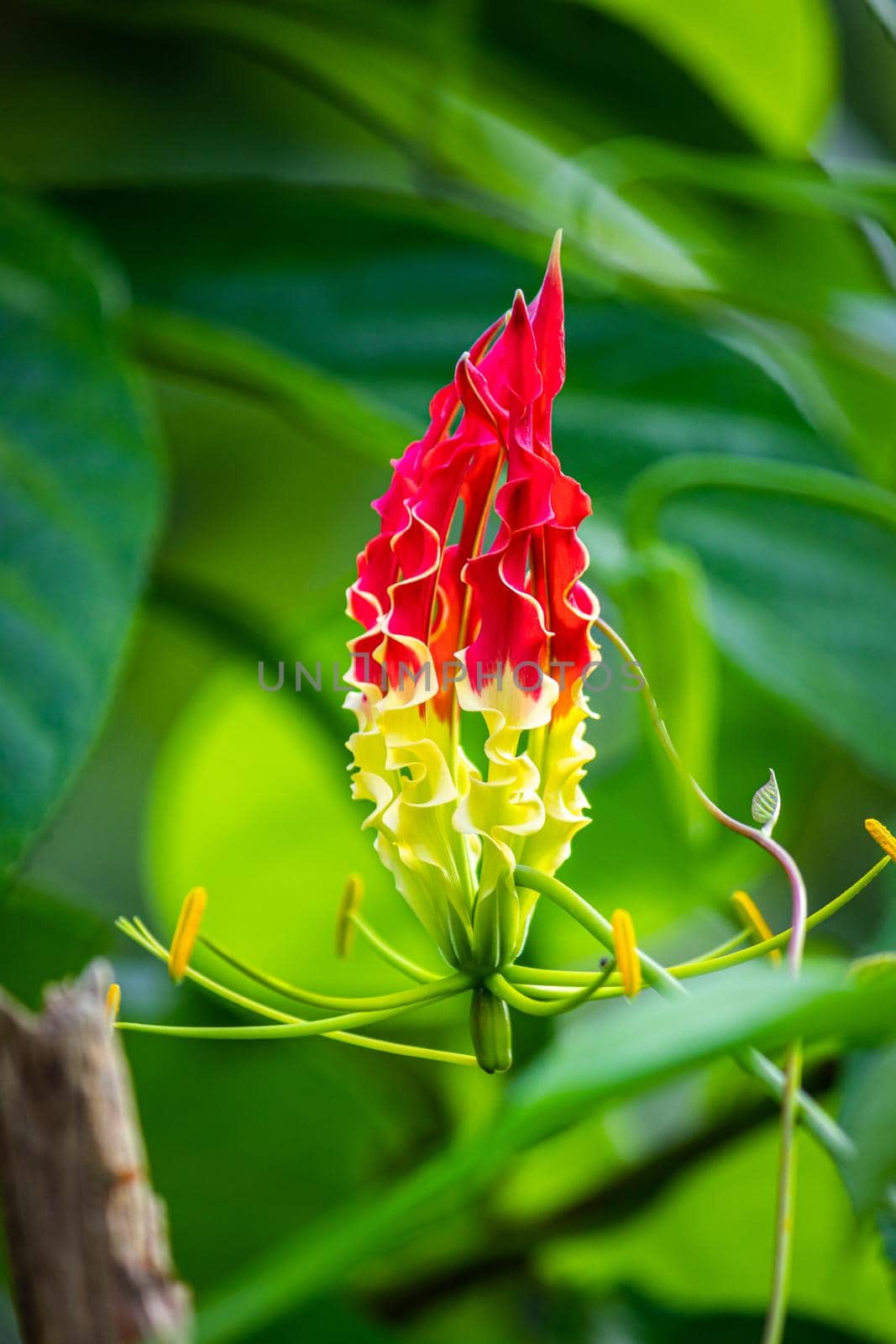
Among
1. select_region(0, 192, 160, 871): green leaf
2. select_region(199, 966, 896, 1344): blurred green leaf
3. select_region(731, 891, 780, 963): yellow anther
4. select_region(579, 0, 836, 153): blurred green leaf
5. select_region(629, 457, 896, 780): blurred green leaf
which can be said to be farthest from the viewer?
select_region(579, 0, 836, 153): blurred green leaf

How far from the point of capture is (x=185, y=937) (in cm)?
23

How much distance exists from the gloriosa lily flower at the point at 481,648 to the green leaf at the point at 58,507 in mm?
132

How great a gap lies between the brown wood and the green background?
0.13 metres

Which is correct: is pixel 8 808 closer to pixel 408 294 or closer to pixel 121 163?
pixel 408 294

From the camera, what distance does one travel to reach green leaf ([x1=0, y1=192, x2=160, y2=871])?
1.16ft

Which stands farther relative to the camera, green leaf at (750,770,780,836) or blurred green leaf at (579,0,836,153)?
blurred green leaf at (579,0,836,153)

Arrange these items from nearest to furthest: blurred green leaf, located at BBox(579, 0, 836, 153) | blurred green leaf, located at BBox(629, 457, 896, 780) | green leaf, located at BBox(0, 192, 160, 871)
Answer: green leaf, located at BBox(0, 192, 160, 871) → blurred green leaf, located at BBox(629, 457, 896, 780) → blurred green leaf, located at BBox(579, 0, 836, 153)

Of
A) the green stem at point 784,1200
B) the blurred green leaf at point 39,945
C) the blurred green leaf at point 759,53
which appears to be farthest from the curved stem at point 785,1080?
the blurred green leaf at point 759,53

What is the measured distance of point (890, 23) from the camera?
0.46m

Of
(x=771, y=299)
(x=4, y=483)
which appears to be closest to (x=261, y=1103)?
(x=4, y=483)

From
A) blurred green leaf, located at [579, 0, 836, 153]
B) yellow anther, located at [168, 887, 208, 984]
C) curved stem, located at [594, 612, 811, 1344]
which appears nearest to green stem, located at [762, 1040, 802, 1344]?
curved stem, located at [594, 612, 811, 1344]

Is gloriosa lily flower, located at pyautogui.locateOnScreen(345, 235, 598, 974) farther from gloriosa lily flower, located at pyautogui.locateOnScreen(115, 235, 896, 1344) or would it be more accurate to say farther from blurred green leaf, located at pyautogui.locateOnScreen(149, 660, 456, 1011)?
blurred green leaf, located at pyautogui.locateOnScreen(149, 660, 456, 1011)

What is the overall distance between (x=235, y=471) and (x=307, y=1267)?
892mm

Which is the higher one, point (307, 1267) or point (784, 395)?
point (784, 395)
